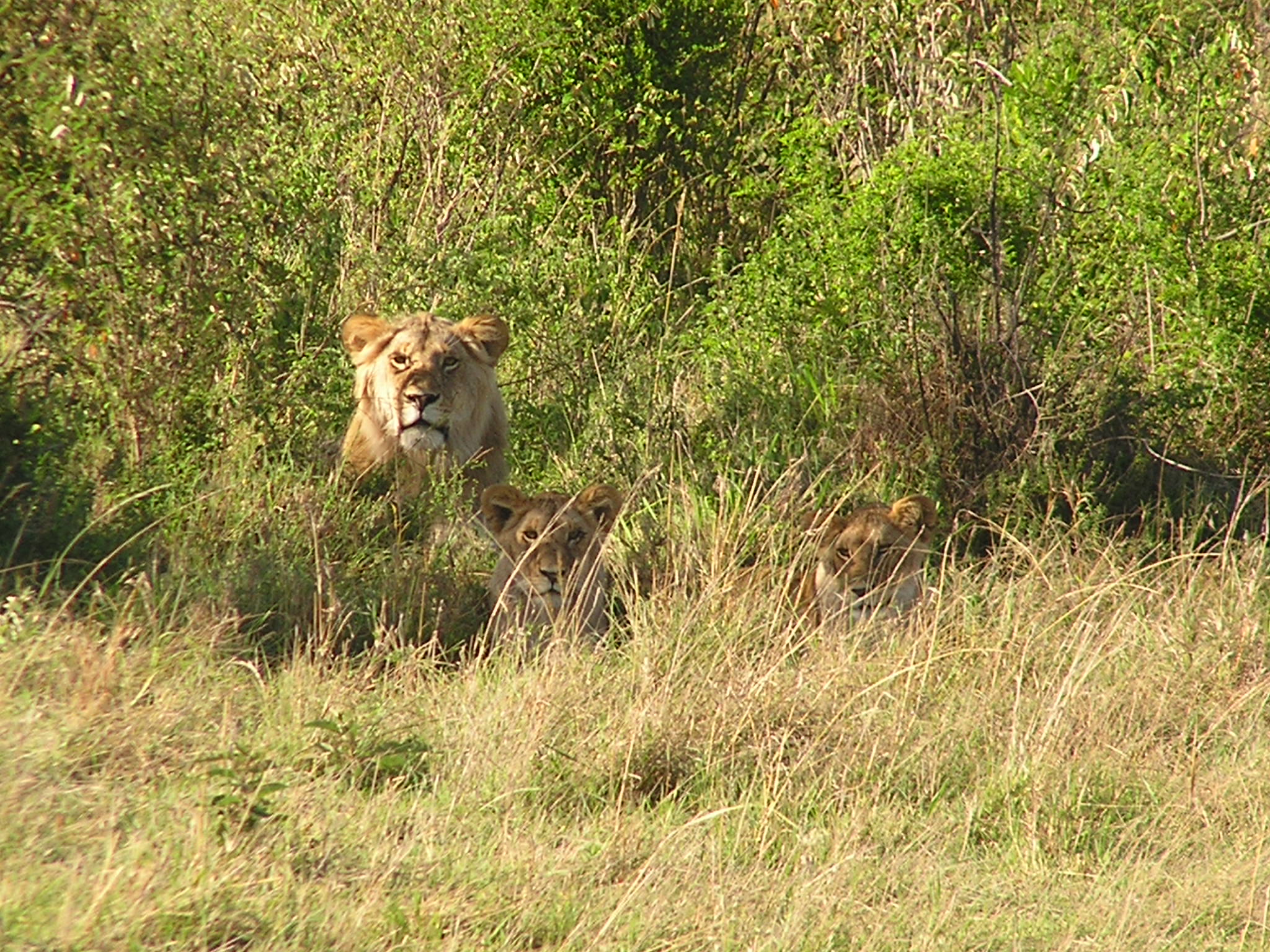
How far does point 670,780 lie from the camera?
226 inches

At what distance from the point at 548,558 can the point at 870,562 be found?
48.6 inches

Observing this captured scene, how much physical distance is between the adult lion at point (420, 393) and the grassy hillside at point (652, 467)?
33 cm

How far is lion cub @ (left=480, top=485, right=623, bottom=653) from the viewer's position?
705 cm

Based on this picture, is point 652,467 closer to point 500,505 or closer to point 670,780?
point 500,505

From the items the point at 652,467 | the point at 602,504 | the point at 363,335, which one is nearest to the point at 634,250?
the point at 652,467

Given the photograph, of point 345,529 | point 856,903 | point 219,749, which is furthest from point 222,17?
point 856,903

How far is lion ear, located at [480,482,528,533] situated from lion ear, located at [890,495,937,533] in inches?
56.6

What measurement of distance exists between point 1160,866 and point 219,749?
103 inches

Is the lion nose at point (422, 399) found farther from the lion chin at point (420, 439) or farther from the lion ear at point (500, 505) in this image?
the lion ear at point (500, 505)

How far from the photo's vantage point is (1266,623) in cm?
716

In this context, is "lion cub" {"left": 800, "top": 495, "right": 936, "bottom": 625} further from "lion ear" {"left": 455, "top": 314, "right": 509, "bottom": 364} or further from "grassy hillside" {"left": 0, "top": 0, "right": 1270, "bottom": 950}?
"lion ear" {"left": 455, "top": 314, "right": 509, "bottom": 364}

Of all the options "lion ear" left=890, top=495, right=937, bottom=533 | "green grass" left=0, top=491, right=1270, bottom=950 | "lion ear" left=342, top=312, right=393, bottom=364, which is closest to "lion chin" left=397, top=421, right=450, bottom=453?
"lion ear" left=342, top=312, right=393, bottom=364

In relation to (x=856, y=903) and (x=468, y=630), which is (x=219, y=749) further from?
(x=468, y=630)

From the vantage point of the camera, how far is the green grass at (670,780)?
4.54 meters
